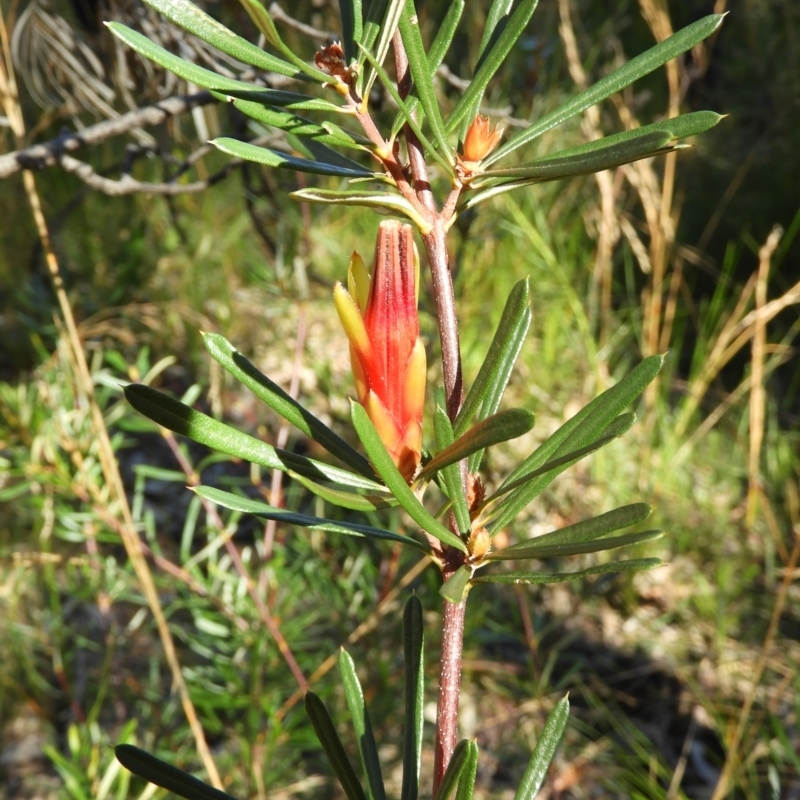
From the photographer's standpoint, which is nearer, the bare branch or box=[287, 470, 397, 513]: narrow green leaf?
box=[287, 470, 397, 513]: narrow green leaf

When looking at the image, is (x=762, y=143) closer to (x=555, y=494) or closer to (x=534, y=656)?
(x=555, y=494)

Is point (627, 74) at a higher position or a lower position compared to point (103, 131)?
lower

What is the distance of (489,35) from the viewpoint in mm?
324

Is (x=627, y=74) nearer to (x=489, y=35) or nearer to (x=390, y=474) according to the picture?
(x=489, y=35)

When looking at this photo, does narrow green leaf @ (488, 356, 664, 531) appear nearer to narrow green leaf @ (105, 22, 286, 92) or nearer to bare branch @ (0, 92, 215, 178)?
narrow green leaf @ (105, 22, 286, 92)

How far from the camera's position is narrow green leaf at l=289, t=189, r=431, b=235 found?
0.26 metres

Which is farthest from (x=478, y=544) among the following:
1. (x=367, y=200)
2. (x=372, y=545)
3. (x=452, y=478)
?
(x=372, y=545)

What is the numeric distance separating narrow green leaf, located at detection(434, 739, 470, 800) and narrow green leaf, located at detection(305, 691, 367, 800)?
44mm

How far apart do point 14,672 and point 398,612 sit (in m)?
0.69

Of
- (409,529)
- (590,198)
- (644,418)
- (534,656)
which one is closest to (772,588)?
(644,418)

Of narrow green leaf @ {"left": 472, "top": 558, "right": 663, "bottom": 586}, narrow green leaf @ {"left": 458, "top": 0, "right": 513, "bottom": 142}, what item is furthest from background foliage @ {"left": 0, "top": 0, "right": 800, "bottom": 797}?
narrow green leaf @ {"left": 472, "top": 558, "right": 663, "bottom": 586}

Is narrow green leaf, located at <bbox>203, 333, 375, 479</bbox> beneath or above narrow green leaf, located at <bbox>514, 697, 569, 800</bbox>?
above

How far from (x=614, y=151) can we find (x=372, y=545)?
105cm

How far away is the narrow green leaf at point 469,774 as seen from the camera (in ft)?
0.87
